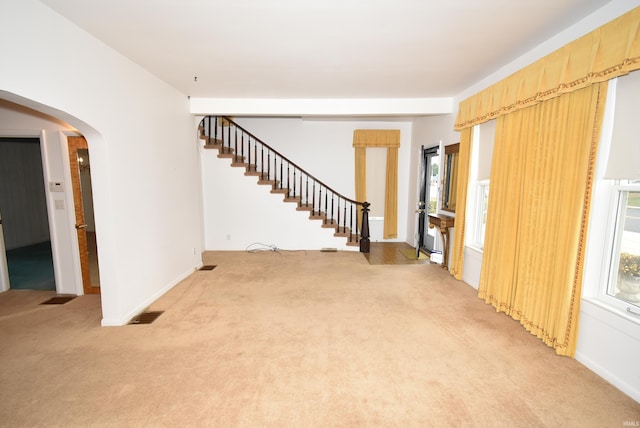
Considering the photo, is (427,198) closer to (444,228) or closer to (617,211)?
(444,228)

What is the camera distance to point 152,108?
368cm

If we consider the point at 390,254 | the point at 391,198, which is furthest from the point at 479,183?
the point at 391,198

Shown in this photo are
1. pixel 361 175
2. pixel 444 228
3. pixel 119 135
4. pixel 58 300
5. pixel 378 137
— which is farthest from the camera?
pixel 361 175

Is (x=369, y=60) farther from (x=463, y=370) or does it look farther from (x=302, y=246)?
(x=302, y=246)

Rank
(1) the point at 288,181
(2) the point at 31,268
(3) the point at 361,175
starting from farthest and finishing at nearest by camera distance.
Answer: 1. (3) the point at 361,175
2. (1) the point at 288,181
3. (2) the point at 31,268

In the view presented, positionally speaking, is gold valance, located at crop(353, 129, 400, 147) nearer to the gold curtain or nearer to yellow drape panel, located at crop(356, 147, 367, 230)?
the gold curtain

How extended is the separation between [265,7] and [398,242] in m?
5.75

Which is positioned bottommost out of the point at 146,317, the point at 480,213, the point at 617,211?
the point at 146,317

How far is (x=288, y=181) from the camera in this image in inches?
249

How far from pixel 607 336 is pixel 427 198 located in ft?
13.2

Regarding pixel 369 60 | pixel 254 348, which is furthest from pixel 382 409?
pixel 369 60

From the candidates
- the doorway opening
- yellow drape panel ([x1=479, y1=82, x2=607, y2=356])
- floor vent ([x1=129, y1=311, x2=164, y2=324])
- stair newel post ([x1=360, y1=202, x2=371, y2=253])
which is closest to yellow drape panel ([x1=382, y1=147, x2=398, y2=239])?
stair newel post ([x1=360, y1=202, x2=371, y2=253])

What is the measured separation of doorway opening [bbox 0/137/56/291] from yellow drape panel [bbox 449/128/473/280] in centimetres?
686

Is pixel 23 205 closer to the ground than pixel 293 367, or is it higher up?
higher up
